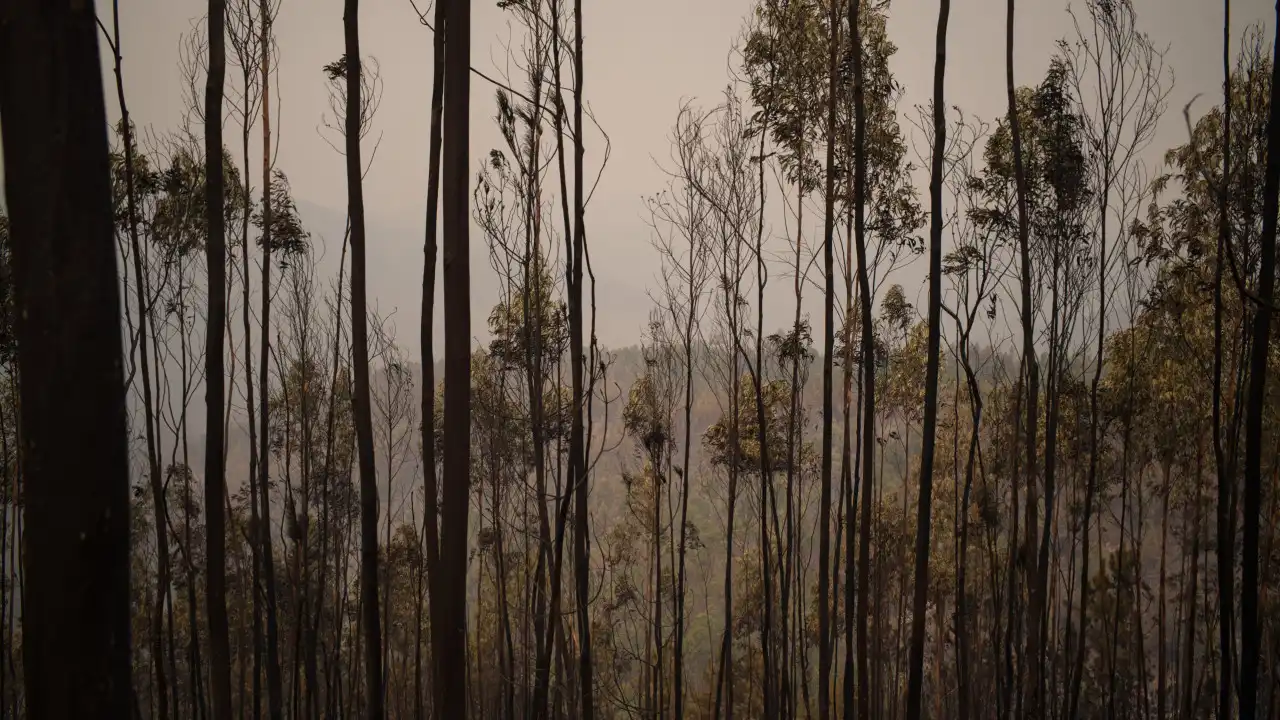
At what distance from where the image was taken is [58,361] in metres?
1.20

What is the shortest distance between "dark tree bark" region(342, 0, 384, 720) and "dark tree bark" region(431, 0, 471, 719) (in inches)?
11.5

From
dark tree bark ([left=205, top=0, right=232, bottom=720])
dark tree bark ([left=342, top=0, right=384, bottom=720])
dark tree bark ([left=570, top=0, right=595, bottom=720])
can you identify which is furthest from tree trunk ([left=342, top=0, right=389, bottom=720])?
dark tree bark ([left=570, top=0, right=595, bottom=720])

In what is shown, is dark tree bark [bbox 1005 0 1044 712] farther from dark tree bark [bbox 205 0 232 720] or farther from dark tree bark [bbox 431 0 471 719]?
dark tree bark [bbox 205 0 232 720]

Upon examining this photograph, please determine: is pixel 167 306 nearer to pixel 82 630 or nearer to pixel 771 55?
pixel 771 55

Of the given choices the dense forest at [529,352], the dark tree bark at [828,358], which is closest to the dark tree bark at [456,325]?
the dense forest at [529,352]

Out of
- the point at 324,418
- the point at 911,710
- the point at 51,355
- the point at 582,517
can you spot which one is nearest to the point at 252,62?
the point at 582,517

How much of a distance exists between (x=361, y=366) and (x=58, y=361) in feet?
4.45

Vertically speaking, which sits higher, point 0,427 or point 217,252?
point 217,252

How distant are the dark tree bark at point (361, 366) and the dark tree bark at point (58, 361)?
4.14 feet

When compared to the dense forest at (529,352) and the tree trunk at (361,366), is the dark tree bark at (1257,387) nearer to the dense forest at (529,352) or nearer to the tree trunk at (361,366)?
the dense forest at (529,352)

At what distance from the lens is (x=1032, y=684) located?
463 cm

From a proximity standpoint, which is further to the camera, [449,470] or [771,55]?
[771,55]

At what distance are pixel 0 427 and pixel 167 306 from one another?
10.8 ft

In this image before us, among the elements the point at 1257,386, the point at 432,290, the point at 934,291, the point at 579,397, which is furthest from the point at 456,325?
the point at 1257,386
